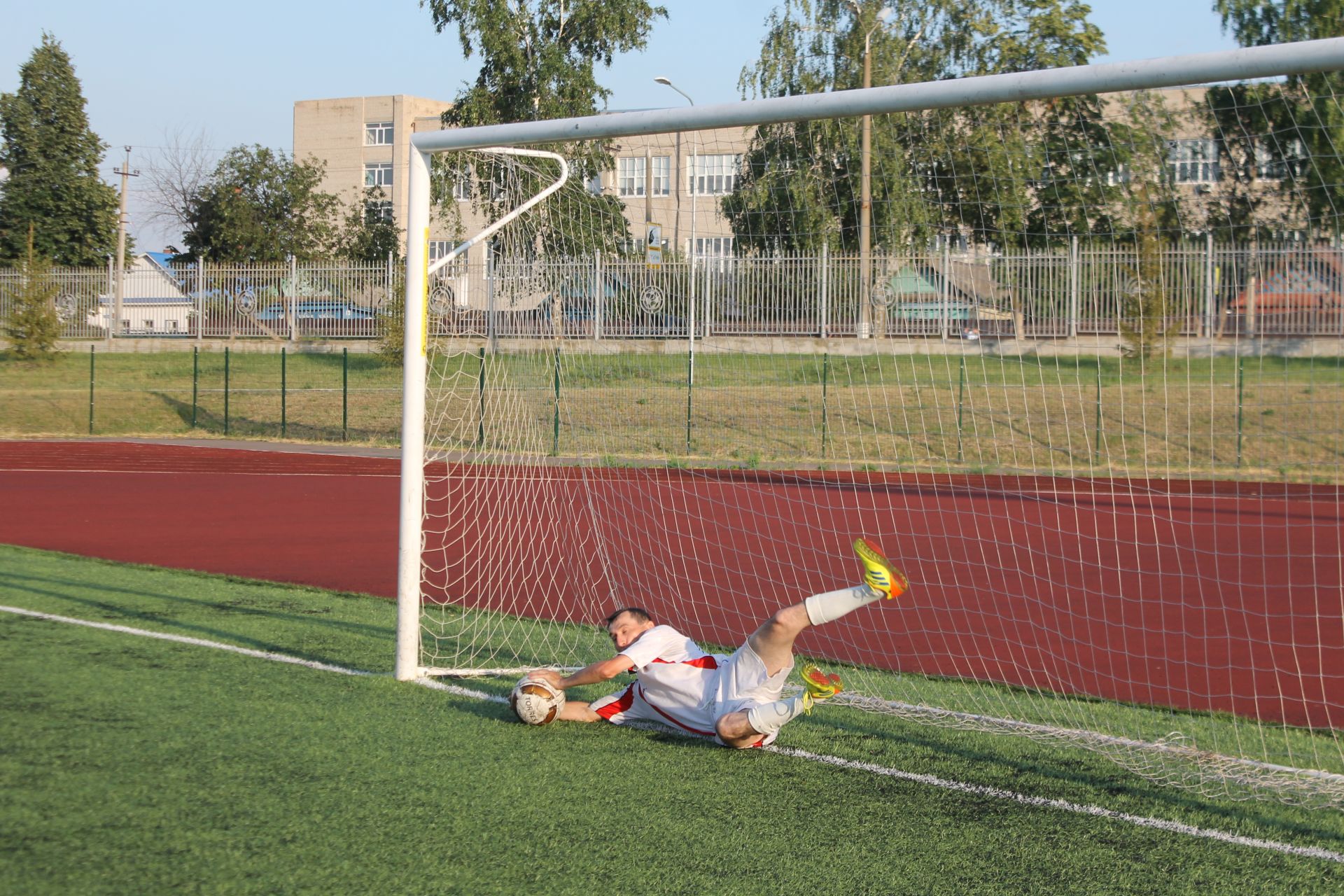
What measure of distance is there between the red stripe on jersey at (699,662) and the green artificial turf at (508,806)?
15.0 inches

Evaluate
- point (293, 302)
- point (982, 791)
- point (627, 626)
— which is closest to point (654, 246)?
point (627, 626)

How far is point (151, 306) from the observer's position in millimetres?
31812

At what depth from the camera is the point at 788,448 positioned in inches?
693

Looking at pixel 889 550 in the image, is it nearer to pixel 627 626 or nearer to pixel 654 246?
pixel 654 246

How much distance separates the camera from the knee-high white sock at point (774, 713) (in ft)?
17.2

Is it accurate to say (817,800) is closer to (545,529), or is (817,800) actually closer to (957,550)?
(545,529)

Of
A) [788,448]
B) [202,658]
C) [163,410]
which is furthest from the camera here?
[163,410]

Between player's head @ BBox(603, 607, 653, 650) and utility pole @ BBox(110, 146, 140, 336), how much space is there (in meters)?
30.6

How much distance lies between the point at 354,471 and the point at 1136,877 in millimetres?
15860

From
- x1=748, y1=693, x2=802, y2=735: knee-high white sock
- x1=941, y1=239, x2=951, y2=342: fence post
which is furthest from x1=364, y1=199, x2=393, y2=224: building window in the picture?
x1=748, y1=693, x2=802, y2=735: knee-high white sock

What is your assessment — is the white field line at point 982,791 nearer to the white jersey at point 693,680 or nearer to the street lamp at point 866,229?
the white jersey at point 693,680

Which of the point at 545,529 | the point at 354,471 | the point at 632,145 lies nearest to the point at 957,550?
the point at 545,529

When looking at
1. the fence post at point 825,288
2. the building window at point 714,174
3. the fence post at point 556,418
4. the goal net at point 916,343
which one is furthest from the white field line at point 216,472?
the building window at point 714,174

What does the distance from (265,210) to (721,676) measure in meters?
37.2
